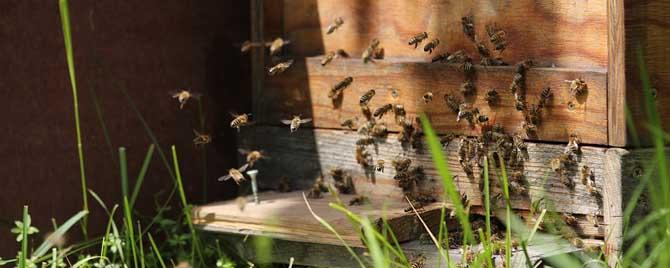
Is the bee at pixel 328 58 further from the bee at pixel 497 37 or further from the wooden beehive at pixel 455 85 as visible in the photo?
the bee at pixel 497 37

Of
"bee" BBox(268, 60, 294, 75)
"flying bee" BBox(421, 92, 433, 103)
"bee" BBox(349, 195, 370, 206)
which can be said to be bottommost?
"bee" BBox(349, 195, 370, 206)

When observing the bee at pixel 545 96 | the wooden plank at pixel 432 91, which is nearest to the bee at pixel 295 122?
the wooden plank at pixel 432 91

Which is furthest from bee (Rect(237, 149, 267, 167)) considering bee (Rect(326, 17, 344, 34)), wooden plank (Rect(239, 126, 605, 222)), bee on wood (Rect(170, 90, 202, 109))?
bee (Rect(326, 17, 344, 34))

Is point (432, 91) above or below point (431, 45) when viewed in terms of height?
below

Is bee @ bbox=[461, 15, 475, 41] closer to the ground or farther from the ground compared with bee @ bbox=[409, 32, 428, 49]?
farther from the ground

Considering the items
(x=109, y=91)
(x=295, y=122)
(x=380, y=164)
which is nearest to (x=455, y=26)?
(x=380, y=164)

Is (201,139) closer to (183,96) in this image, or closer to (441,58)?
(183,96)

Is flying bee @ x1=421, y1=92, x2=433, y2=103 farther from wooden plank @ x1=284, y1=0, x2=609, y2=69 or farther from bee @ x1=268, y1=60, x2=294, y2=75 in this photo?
bee @ x1=268, y1=60, x2=294, y2=75
